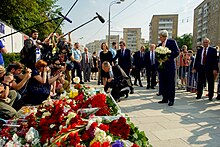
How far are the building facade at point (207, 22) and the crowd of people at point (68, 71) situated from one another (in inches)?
2231

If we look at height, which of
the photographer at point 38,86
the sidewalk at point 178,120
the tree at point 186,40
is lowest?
the sidewalk at point 178,120

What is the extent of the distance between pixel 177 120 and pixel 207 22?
78673mm

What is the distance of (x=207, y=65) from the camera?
19.6 feet

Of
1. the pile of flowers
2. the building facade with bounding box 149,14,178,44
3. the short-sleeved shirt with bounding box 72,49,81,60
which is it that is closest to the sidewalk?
the pile of flowers

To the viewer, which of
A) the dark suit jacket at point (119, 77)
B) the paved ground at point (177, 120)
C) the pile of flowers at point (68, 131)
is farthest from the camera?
the dark suit jacket at point (119, 77)

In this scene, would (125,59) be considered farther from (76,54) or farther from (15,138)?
(15,138)

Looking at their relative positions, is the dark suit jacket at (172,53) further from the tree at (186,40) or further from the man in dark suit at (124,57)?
the tree at (186,40)

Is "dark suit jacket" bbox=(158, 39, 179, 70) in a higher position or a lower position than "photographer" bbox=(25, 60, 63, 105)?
higher

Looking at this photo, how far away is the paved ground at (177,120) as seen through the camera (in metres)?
3.24

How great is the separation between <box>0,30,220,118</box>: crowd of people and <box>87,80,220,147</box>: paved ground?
14.9 inches

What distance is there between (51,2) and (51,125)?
27.8 m

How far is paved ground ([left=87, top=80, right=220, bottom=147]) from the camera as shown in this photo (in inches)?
128

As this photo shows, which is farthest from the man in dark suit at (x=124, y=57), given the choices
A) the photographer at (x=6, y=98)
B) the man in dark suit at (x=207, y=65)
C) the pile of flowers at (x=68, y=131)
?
the pile of flowers at (x=68, y=131)

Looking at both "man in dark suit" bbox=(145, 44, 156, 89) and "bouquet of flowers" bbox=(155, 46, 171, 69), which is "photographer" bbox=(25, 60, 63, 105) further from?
"man in dark suit" bbox=(145, 44, 156, 89)
